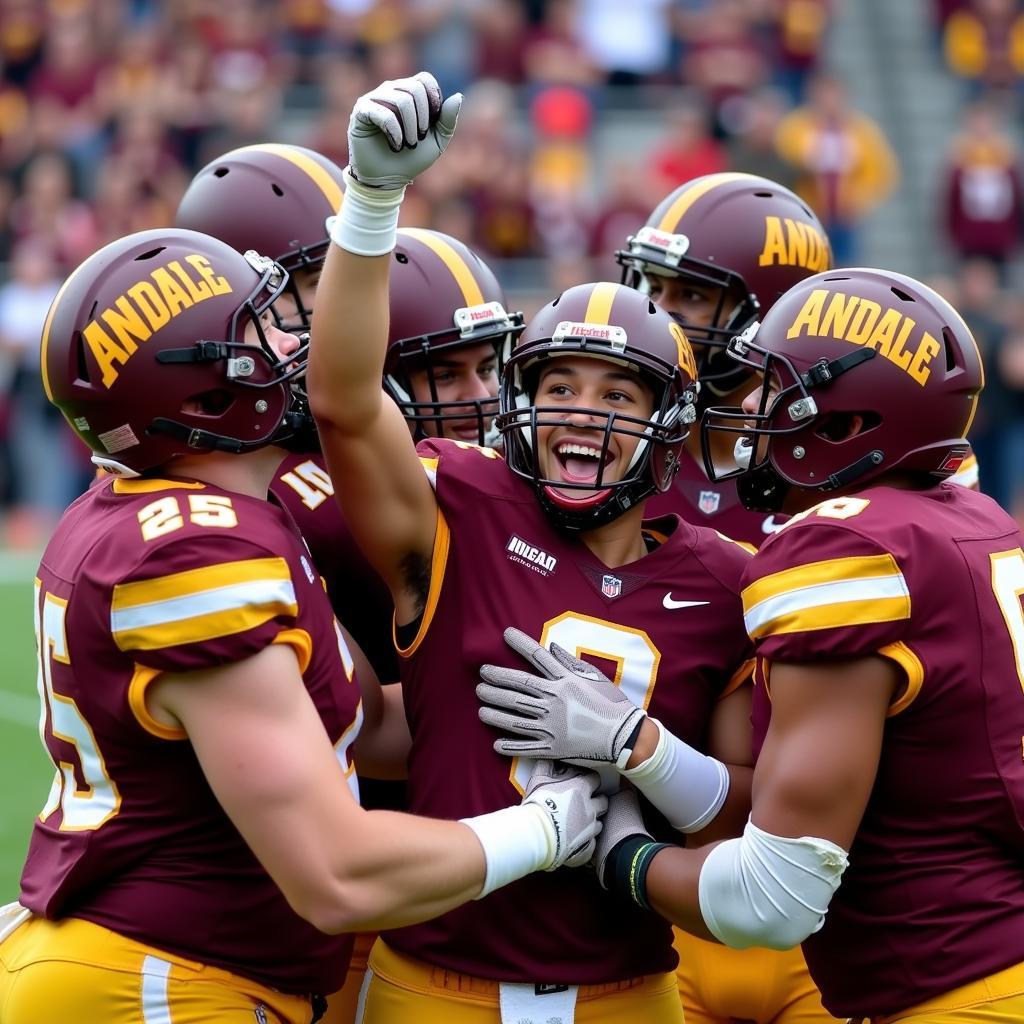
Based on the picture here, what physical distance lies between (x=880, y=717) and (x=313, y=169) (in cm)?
238

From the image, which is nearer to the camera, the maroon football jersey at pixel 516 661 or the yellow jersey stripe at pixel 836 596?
the yellow jersey stripe at pixel 836 596

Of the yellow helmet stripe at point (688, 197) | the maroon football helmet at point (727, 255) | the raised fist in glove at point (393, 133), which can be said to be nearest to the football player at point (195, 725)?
the raised fist in glove at point (393, 133)

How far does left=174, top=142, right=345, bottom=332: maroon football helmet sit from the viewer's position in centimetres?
438

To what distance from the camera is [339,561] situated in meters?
3.88

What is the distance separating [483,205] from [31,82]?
4381 mm

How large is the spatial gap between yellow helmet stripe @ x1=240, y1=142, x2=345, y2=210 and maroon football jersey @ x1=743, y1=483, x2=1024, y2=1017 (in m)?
1.89

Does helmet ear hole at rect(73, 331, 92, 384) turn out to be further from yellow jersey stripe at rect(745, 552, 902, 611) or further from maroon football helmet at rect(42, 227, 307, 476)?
yellow jersey stripe at rect(745, 552, 902, 611)

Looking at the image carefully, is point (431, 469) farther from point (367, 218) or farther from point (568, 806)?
point (568, 806)

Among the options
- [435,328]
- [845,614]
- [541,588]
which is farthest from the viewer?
[435,328]

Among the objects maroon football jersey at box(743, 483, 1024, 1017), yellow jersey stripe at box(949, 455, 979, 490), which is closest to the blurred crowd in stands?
yellow jersey stripe at box(949, 455, 979, 490)

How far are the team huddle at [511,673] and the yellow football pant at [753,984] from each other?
1.40 feet

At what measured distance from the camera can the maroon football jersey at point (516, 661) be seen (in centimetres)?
333

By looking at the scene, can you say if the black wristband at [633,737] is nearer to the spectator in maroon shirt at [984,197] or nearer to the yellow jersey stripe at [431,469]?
the yellow jersey stripe at [431,469]

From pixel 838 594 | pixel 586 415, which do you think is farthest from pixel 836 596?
pixel 586 415
